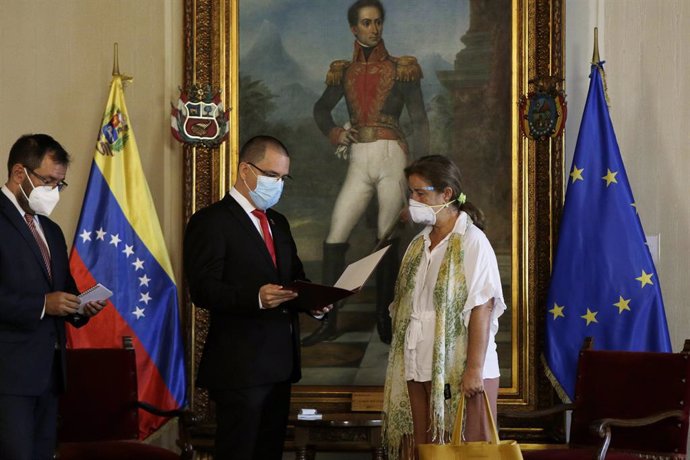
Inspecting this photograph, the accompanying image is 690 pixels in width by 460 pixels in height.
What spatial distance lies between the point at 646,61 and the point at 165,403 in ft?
12.1

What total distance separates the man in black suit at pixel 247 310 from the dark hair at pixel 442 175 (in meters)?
0.68

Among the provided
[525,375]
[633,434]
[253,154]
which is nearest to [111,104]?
[253,154]

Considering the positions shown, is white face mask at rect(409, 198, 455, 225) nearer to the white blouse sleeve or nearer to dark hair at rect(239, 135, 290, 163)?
the white blouse sleeve

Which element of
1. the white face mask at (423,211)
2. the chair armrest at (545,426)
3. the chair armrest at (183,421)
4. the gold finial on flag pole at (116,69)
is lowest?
A: the chair armrest at (545,426)

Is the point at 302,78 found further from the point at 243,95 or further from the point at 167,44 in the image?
the point at 167,44

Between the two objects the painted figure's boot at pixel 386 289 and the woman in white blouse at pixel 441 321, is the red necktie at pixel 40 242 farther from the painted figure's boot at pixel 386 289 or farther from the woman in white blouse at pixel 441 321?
the painted figure's boot at pixel 386 289

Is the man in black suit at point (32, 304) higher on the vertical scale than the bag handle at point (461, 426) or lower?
higher

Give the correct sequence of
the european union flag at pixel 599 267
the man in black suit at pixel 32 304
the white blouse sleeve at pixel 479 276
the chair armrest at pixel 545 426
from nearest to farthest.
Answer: the man in black suit at pixel 32 304
the white blouse sleeve at pixel 479 276
the european union flag at pixel 599 267
the chair armrest at pixel 545 426

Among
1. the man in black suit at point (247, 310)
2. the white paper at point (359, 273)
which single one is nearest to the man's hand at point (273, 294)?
the man in black suit at point (247, 310)

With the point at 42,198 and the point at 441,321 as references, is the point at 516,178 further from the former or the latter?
the point at 42,198

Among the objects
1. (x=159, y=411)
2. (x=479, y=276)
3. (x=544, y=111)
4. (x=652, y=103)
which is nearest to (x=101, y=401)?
(x=159, y=411)

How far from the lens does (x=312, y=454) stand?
5711 millimetres

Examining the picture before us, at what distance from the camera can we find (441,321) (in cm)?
462

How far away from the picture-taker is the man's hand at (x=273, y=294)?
14.9 feet
